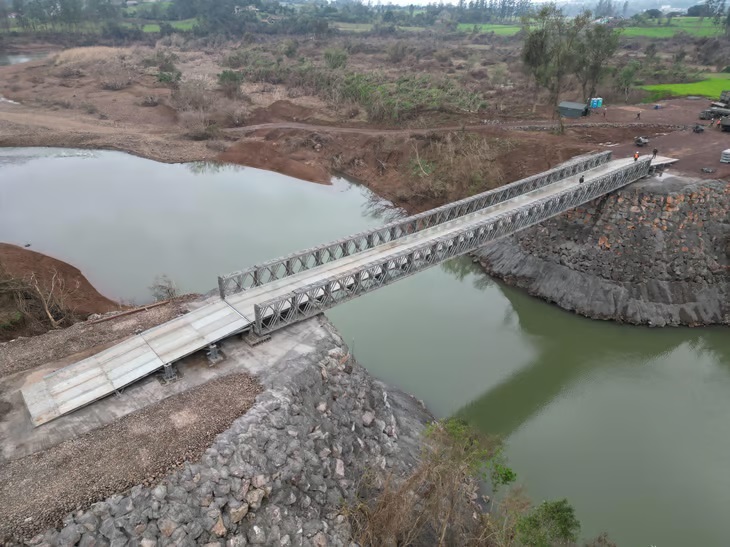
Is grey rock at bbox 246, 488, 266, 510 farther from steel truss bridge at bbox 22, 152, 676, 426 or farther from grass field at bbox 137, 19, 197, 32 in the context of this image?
grass field at bbox 137, 19, 197, 32

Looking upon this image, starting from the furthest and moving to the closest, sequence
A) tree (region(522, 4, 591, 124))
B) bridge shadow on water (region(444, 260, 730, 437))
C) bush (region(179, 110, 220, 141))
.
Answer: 1. bush (region(179, 110, 220, 141))
2. tree (region(522, 4, 591, 124))
3. bridge shadow on water (region(444, 260, 730, 437))

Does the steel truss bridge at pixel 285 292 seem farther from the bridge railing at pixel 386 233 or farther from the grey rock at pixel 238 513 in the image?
the grey rock at pixel 238 513

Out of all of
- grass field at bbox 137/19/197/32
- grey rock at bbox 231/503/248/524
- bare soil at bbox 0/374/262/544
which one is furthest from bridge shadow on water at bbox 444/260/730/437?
grass field at bbox 137/19/197/32

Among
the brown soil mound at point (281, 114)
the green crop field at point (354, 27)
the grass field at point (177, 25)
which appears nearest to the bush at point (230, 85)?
the brown soil mound at point (281, 114)

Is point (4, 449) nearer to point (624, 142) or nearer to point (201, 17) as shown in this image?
point (624, 142)

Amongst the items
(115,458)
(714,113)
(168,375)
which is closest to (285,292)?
(168,375)

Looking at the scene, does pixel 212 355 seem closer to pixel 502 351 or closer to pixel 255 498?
pixel 255 498
